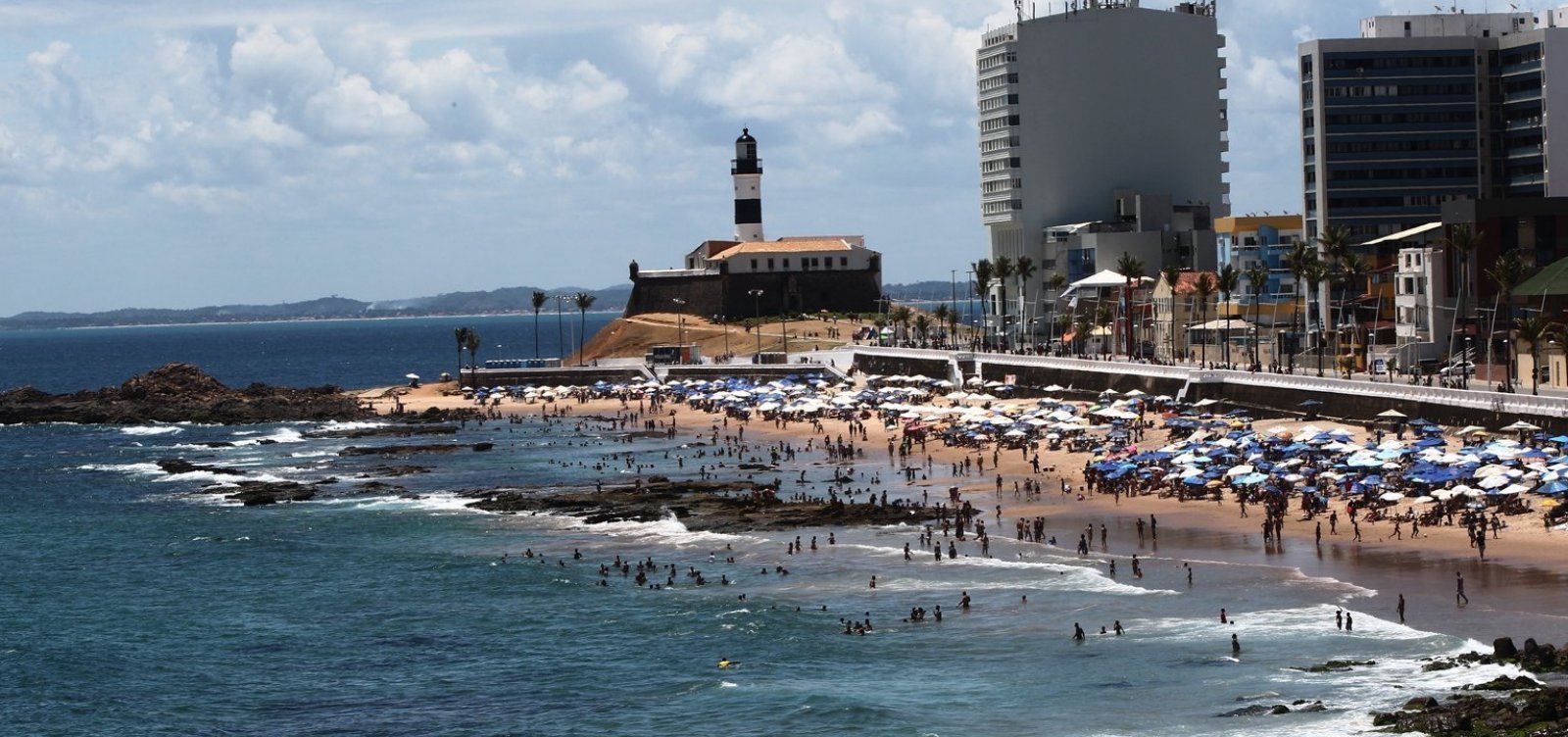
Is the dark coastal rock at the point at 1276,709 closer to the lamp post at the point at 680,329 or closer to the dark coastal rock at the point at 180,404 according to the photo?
the dark coastal rock at the point at 180,404

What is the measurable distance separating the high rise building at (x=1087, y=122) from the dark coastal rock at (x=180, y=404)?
61.3 metres

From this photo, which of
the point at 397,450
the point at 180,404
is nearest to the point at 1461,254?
the point at 397,450

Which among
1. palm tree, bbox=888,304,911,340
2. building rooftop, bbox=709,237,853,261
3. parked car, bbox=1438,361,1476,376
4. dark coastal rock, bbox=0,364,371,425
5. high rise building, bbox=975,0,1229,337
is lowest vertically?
dark coastal rock, bbox=0,364,371,425

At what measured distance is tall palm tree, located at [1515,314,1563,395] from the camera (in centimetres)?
7762

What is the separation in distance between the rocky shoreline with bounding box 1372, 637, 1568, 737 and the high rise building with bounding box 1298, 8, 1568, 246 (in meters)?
92.2

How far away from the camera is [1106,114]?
568ft

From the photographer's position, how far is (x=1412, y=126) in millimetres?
128000

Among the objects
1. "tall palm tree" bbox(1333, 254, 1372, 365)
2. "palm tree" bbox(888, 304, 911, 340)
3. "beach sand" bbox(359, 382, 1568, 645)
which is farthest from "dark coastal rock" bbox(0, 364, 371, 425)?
"tall palm tree" bbox(1333, 254, 1372, 365)

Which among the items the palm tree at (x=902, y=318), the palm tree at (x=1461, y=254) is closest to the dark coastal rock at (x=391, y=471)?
the palm tree at (x=1461, y=254)

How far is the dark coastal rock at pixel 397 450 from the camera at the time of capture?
10625cm

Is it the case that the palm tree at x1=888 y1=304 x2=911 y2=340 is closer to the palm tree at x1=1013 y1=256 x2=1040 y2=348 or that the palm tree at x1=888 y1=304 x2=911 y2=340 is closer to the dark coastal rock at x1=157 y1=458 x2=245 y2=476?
the palm tree at x1=1013 y1=256 x2=1040 y2=348

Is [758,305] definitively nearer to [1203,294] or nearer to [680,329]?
[680,329]

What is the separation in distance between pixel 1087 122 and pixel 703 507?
106m

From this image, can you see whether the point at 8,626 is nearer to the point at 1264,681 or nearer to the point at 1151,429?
the point at 1264,681
